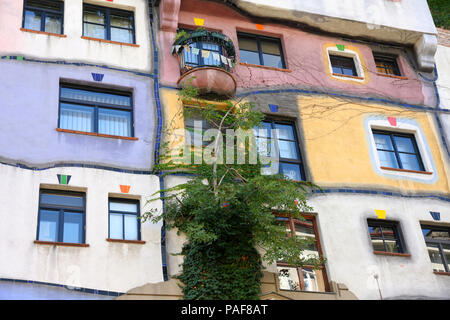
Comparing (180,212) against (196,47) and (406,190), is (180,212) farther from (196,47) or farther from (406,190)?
(406,190)

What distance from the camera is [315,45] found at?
55.7ft

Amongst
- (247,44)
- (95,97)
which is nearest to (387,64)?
(247,44)

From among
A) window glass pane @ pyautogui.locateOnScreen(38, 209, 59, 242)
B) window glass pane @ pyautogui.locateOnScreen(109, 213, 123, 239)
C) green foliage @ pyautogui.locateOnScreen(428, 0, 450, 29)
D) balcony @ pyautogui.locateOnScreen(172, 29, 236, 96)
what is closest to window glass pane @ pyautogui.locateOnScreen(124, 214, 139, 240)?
window glass pane @ pyautogui.locateOnScreen(109, 213, 123, 239)

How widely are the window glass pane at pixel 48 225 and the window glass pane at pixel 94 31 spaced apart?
4.83 m

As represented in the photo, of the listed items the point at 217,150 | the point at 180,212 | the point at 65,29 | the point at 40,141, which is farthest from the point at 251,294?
the point at 65,29

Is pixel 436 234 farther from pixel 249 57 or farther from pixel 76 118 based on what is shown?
pixel 76 118

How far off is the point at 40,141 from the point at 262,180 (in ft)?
14.8

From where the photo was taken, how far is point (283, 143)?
1504 centimetres

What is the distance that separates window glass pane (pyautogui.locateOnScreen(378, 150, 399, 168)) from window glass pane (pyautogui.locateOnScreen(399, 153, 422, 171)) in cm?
23

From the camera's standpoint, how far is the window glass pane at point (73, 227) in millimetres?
12016

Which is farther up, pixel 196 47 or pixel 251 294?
pixel 196 47

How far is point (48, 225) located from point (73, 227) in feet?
1.52

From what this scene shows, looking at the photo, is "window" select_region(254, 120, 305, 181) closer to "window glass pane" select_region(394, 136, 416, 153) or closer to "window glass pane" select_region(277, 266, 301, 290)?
"window glass pane" select_region(277, 266, 301, 290)
